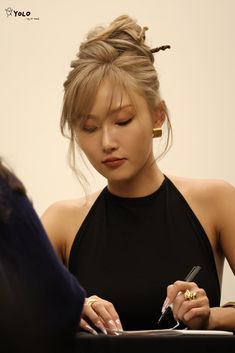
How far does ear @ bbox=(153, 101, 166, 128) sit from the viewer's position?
1438 mm

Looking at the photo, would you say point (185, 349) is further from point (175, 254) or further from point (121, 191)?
point (121, 191)

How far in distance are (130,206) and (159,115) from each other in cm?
21

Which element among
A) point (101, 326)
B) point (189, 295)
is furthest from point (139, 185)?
point (101, 326)

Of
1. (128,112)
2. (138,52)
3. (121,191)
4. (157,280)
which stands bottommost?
(157,280)

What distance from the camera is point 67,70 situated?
7.18 ft

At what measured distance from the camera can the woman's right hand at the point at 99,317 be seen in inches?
42.1

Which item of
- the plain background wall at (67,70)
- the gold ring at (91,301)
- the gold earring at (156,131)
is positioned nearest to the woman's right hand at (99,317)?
the gold ring at (91,301)

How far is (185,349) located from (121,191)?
0.72 m

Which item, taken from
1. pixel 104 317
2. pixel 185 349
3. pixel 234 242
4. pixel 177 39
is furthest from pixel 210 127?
→ pixel 185 349

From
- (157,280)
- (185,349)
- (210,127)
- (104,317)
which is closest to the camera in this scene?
(185,349)

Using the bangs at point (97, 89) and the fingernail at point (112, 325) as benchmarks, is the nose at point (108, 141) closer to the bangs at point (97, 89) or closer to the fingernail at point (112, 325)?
the bangs at point (97, 89)

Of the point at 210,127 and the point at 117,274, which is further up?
the point at 210,127

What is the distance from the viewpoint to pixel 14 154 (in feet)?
7.16

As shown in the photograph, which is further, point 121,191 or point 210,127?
point 210,127
